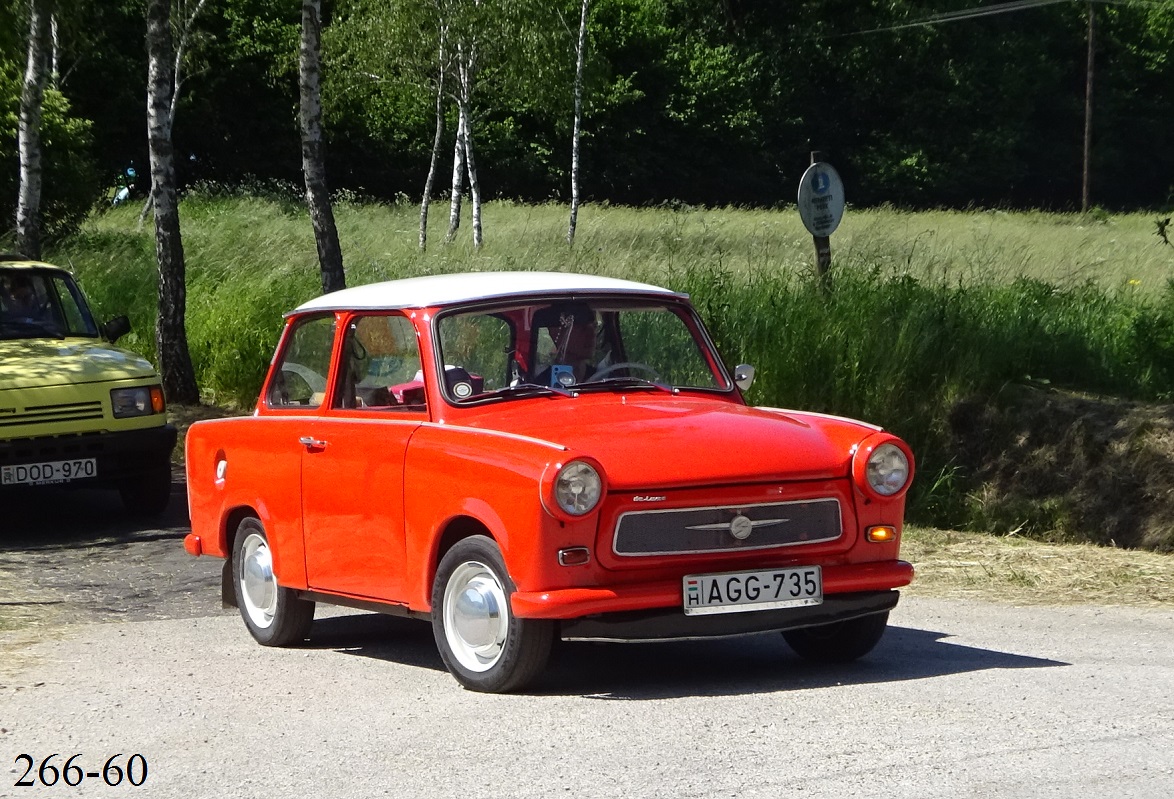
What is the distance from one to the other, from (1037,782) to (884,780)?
45cm

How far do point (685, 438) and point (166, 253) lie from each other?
1276cm

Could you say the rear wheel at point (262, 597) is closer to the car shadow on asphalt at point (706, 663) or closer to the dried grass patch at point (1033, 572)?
the car shadow on asphalt at point (706, 663)

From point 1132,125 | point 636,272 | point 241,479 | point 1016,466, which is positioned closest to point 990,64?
point 1132,125

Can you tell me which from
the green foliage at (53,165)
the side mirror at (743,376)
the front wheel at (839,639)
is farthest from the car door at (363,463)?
the green foliage at (53,165)

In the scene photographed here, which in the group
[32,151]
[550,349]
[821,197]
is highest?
[32,151]

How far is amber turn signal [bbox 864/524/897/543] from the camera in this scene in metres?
6.68

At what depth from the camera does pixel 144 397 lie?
12.2 metres

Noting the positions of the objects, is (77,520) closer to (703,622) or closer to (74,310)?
(74,310)

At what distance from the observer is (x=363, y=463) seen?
7.14 metres

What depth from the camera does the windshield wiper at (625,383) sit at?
7.27 meters

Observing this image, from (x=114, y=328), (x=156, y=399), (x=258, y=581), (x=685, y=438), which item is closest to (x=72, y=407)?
(x=156, y=399)

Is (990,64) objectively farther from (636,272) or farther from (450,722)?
(450,722)

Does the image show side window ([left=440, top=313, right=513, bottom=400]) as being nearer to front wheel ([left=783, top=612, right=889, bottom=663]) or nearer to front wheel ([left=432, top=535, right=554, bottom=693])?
front wheel ([left=432, top=535, right=554, bottom=693])

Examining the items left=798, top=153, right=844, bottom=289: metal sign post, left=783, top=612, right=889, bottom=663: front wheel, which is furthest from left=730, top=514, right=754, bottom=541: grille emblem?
left=798, top=153, right=844, bottom=289: metal sign post
